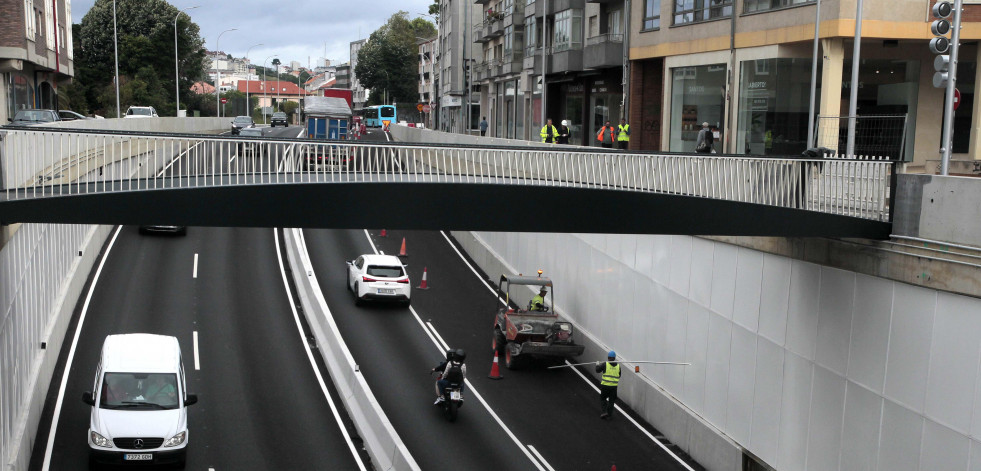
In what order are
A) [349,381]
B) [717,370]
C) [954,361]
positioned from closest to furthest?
1. [954,361]
2. [717,370]
3. [349,381]

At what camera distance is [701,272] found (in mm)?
19859

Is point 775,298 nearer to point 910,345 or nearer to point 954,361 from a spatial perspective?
point 910,345

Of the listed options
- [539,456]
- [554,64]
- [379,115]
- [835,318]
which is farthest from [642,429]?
[379,115]

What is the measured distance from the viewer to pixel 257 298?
3012 centimetres

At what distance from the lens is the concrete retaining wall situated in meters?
18.3

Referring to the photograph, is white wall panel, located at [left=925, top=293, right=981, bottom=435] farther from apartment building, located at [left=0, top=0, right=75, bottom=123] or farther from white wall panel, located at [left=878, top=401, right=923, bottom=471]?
apartment building, located at [left=0, top=0, right=75, bottom=123]

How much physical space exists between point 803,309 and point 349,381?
38.0 feet

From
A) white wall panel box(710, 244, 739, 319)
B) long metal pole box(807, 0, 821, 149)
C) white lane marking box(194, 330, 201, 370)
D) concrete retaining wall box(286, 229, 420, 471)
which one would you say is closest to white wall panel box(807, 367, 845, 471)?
white wall panel box(710, 244, 739, 319)

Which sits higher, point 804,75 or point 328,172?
point 804,75

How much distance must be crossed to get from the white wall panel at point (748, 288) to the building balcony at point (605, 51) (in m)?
24.1

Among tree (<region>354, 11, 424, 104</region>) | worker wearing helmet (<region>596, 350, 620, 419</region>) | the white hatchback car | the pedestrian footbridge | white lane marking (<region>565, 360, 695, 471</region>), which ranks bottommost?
white lane marking (<region>565, 360, 695, 471</region>)

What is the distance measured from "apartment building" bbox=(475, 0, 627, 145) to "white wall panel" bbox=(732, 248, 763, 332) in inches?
786

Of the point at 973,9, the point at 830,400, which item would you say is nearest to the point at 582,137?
the point at 973,9

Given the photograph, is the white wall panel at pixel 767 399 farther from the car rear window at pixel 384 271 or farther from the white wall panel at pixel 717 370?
the car rear window at pixel 384 271
